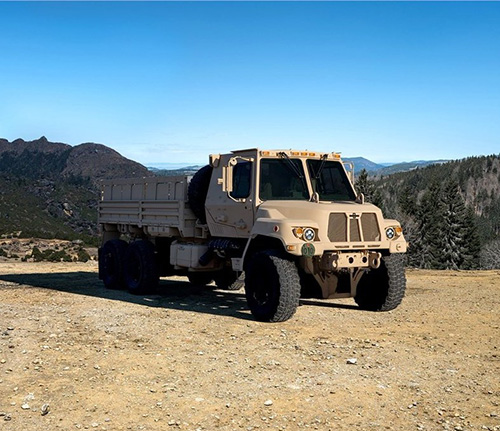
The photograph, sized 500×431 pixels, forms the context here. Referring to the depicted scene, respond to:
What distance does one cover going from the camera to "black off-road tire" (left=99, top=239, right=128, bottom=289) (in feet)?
45.9

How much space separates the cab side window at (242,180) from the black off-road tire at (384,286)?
260 centimetres

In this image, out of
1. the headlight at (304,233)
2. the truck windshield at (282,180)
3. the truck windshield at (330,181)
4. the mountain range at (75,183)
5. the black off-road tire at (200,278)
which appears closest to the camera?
the headlight at (304,233)

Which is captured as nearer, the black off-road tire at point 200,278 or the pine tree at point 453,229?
the black off-road tire at point 200,278

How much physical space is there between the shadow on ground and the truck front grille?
77.2 inches

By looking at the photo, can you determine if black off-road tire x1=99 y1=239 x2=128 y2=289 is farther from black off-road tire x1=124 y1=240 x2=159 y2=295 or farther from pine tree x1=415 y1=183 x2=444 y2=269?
pine tree x1=415 y1=183 x2=444 y2=269

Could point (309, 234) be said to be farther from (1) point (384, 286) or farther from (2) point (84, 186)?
(2) point (84, 186)

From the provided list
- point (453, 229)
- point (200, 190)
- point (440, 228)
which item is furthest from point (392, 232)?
point (440, 228)

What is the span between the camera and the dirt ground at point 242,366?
213 inches

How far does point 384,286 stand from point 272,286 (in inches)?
86.7

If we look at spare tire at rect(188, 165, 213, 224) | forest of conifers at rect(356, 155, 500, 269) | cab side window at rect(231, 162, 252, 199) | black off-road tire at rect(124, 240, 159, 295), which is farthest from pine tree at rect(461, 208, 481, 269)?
cab side window at rect(231, 162, 252, 199)

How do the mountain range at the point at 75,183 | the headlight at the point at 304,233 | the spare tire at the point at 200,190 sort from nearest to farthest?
1. the headlight at the point at 304,233
2. the spare tire at the point at 200,190
3. the mountain range at the point at 75,183

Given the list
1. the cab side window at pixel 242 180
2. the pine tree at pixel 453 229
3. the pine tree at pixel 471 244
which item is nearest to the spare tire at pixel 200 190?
the cab side window at pixel 242 180

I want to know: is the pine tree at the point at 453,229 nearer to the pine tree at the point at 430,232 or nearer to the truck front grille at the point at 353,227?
the pine tree at the point at 430,232

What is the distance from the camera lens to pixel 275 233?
31.0 feet
